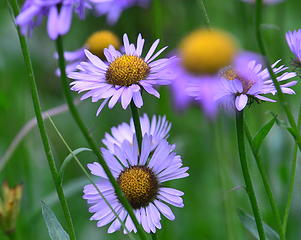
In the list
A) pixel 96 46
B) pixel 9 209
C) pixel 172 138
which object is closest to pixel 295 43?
pixel 9 209

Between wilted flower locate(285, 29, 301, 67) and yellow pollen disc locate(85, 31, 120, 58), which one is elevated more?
yellow pollen disc locate(85, 31, 120, 58)

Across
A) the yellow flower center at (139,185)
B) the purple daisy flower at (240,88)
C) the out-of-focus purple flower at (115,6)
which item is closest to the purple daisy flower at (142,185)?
the yellow flower center at (139,185)

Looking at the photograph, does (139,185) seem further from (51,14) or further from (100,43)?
(100,43)

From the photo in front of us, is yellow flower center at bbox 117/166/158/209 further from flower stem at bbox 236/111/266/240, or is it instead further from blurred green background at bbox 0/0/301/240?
blurred green background at bbox 0/0/301/240

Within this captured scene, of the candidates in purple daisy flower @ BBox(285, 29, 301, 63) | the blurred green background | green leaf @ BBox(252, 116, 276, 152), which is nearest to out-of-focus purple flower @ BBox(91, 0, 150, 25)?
the blurred green background

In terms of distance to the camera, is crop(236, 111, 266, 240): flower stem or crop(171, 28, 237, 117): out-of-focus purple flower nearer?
crop(171, 28, 237, 117): out-of-focus purple flower

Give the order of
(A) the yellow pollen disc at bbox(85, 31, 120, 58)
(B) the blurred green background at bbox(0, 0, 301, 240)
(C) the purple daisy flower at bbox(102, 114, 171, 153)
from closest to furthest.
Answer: (C) the purple daisy flower at bbox(102, 114, 171, 153)
(A) the yellow pollen disc at bbox(85, 31, 120, 58)
(B) the blurred green background at bbox(0, 0, 301, 240)
